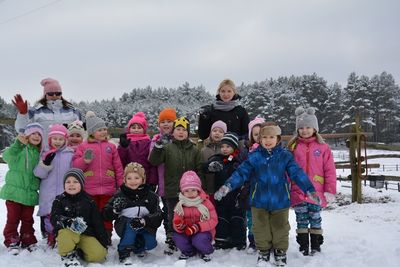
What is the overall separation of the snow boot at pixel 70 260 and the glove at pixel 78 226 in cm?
21

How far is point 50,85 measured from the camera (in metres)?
5.28

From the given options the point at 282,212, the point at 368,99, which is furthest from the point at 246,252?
the point at 368,99

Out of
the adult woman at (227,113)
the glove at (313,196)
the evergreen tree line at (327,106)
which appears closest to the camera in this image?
the glove at (313,196)

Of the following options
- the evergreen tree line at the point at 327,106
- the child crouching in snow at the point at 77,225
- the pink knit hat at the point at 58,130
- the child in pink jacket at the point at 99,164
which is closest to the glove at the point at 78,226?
the child crouching in snow at the point at 77,225

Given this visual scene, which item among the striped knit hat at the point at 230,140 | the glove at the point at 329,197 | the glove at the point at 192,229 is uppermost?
the striped knit hat at the point at 230,140

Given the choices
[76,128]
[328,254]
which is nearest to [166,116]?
[76,128]

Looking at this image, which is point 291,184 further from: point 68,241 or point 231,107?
point 68,241

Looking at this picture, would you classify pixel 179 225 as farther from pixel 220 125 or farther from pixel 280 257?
pixel 220 125

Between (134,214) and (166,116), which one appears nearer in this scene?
(134,214)

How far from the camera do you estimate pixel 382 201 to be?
921 centimetres

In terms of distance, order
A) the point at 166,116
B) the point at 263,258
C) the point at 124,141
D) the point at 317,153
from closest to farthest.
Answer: the point at 263,258
the point at 317,153
the point at 124,141
the point at 166,116

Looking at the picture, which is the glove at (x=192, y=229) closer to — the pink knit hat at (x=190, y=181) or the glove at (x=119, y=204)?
the pink knit hat at (x=190, y=181)

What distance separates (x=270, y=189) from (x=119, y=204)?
1.58 m

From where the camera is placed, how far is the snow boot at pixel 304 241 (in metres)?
4.33
